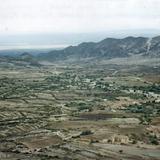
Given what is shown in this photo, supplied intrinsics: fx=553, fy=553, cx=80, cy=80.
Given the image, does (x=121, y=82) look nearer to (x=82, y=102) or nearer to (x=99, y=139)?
(x=82, y=102)

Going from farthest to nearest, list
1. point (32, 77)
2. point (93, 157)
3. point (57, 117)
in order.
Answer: point (32, 77) < point (57, 117) < point (93, 157)

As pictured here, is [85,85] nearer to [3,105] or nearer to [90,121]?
[3,105]

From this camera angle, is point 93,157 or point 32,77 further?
point 32,77

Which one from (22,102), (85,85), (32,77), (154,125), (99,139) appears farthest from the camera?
(32,77)

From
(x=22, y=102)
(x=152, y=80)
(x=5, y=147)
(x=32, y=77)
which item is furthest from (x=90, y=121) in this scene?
(x=32, y=77)

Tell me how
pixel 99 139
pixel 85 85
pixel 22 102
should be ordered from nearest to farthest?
1. pixel 99 139
2. pixel 22 102
3. pixel 85 85

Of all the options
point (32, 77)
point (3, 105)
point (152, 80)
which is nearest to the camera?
point (3, 105)

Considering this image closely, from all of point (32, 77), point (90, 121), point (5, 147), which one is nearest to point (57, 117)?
point (90, 121)
